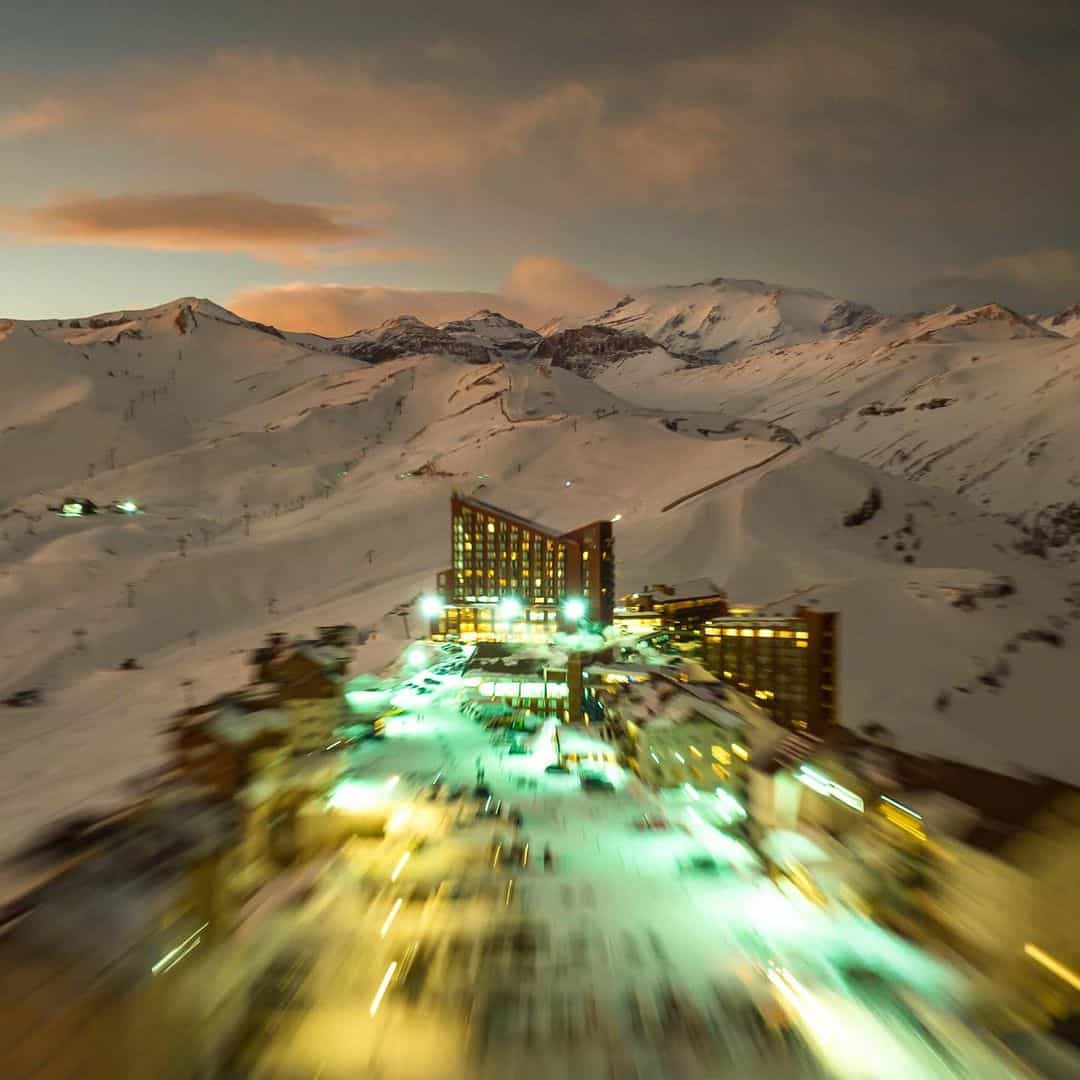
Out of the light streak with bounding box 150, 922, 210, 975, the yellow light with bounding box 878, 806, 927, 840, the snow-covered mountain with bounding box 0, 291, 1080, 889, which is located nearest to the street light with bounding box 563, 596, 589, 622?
the snow-covered mountain with bounding box 0, 291, 1080, 889

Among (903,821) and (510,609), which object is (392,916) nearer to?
(903,821)

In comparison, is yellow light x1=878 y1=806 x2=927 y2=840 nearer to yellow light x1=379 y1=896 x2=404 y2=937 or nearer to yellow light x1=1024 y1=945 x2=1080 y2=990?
yellow light x1=1024 y1=945 x2=1080 y2=990

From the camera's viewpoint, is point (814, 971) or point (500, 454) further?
point (500, 454)

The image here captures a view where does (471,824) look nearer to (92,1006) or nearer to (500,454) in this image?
(92,1006)

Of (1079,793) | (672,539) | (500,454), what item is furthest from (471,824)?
(500,454)

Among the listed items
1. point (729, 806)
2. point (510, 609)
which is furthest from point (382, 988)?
point (510, 609)

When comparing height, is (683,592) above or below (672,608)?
above

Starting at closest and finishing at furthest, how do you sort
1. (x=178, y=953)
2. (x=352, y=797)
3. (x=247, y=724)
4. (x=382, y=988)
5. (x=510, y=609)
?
(x=382, y=988), (x=178, y=953), (x=247, y=724), (x=352, y=797), (x=510, y=609)
